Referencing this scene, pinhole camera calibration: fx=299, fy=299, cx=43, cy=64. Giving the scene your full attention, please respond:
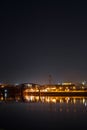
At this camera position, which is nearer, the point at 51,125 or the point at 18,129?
the point at 18,129

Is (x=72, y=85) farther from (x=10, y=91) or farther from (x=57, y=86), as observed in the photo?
(x=10, y=91)

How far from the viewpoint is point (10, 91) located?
9950 cm

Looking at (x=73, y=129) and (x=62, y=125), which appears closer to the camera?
(x=73, y=129)

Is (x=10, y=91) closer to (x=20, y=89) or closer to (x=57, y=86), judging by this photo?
(x=20, y=89)

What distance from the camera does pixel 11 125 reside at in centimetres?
2422

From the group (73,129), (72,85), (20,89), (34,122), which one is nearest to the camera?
(73,129)

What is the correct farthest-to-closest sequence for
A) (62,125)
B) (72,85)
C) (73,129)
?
(72,85)
(62,125)
(73,129)

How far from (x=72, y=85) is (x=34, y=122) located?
79.2m

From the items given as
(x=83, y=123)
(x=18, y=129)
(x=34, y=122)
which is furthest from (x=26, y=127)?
(x=83, y=123)

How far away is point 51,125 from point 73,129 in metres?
2.55

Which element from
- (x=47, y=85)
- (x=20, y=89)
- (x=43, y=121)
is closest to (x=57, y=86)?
(x=47, y=85)

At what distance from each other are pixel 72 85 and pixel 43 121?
7858cm

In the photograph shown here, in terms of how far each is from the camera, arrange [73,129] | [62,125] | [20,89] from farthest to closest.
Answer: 1. [20,89]
2. [62,125]
3. [73,129]

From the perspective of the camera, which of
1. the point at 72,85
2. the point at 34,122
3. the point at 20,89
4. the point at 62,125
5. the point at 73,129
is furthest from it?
the point at 72,85
